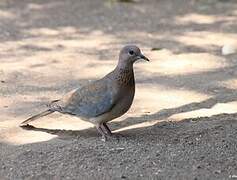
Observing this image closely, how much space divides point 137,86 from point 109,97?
94.1 inches

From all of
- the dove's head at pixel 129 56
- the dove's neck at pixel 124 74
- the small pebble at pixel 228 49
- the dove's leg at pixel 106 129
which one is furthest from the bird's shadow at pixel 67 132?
the small pebble at pixel 228 49

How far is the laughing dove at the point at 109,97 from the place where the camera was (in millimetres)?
6094

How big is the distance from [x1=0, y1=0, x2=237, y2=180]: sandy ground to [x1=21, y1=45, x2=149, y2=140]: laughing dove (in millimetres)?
210

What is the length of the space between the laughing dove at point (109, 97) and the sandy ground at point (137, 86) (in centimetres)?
21

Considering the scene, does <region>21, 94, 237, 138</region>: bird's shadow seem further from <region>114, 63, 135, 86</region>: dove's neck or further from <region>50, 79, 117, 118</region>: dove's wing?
<region>114, 63, 135, 86</region>: dove's neck

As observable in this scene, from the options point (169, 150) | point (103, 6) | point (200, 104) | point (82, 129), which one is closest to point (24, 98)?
point (82, 129)

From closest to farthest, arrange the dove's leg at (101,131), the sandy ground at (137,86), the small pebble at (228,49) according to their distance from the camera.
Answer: the sandy ground at (137,86), the dove's leg at (101,131), the small pebble at (228,49)

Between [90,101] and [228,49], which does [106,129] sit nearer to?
[90,101]

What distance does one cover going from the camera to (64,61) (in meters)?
9.92

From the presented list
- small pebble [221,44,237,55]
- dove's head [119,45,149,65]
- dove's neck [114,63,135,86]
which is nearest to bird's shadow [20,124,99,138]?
dove's neck [114,63,135,86]

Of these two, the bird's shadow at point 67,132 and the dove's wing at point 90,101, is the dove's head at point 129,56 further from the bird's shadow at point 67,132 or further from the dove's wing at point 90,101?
the bird's shadow at point 67,132

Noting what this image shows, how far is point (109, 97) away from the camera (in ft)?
20.0

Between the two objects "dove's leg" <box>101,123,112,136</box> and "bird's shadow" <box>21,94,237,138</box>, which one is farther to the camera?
"bird's shadow" <box>21,94,237,138</box>

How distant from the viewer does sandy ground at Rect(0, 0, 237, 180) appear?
5457 mm
